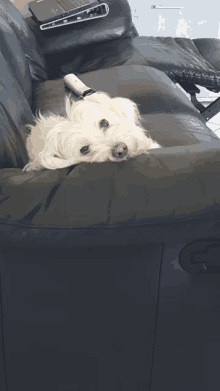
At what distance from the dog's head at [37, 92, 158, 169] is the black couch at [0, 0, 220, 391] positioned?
0.10m

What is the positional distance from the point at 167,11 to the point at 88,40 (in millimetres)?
1973

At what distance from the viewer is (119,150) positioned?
709 millimetres

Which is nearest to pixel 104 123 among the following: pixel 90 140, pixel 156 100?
pixel 90 140

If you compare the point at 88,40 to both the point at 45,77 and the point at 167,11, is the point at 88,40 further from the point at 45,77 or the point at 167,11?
the point at 167,11

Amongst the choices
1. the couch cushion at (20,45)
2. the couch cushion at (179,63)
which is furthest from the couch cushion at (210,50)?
the couch cushion at (20,45)

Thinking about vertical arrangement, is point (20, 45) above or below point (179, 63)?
above

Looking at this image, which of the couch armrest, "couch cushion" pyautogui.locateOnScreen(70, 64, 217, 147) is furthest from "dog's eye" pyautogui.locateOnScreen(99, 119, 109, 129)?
the couch armrest

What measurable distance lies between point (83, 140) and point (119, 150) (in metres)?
0.13

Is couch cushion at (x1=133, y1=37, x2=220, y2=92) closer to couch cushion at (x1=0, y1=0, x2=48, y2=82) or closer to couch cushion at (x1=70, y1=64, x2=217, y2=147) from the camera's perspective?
couch cushion at (x1=70, y1=64, x2=217, y2=147)

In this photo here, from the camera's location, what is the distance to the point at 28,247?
1.75 ft

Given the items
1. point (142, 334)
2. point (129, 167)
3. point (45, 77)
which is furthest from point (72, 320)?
point (45, 77)

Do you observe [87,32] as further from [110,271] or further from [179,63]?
[110,271]

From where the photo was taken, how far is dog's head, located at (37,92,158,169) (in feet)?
2.39

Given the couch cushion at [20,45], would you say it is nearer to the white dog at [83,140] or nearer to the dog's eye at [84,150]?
the white dog at [83,140]
